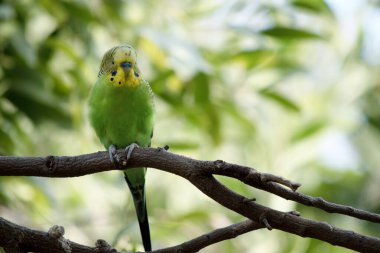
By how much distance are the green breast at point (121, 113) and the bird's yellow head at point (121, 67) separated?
27 mm

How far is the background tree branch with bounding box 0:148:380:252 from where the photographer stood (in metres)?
1.28

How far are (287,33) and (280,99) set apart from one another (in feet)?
0.97

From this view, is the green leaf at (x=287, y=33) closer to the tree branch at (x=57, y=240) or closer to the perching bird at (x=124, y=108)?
the perching bird at (x=124, y=108)

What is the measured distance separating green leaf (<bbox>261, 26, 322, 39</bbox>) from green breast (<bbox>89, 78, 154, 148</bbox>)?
0.67 metres

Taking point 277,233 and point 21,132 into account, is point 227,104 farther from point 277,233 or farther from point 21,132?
point 21,132

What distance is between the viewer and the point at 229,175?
1.32m

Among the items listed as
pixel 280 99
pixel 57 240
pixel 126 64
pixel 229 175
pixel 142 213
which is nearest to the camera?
pixel 229 175

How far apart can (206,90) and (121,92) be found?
485 mm

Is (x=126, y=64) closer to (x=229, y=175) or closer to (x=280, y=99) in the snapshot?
(x=229, y=175)

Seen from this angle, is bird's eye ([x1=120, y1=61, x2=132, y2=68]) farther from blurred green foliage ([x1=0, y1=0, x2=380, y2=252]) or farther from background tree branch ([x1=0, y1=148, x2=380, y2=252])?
background tree branch ([x1=0, y1=148, x2=380, y2=252])

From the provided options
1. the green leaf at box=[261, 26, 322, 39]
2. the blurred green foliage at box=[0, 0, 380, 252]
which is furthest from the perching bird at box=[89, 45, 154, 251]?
the green leaf at box=[261, 26, 322, 39]

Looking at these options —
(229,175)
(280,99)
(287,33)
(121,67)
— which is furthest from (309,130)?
(229,175)

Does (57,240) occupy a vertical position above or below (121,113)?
below

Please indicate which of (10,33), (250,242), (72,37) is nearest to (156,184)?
(250,242)
